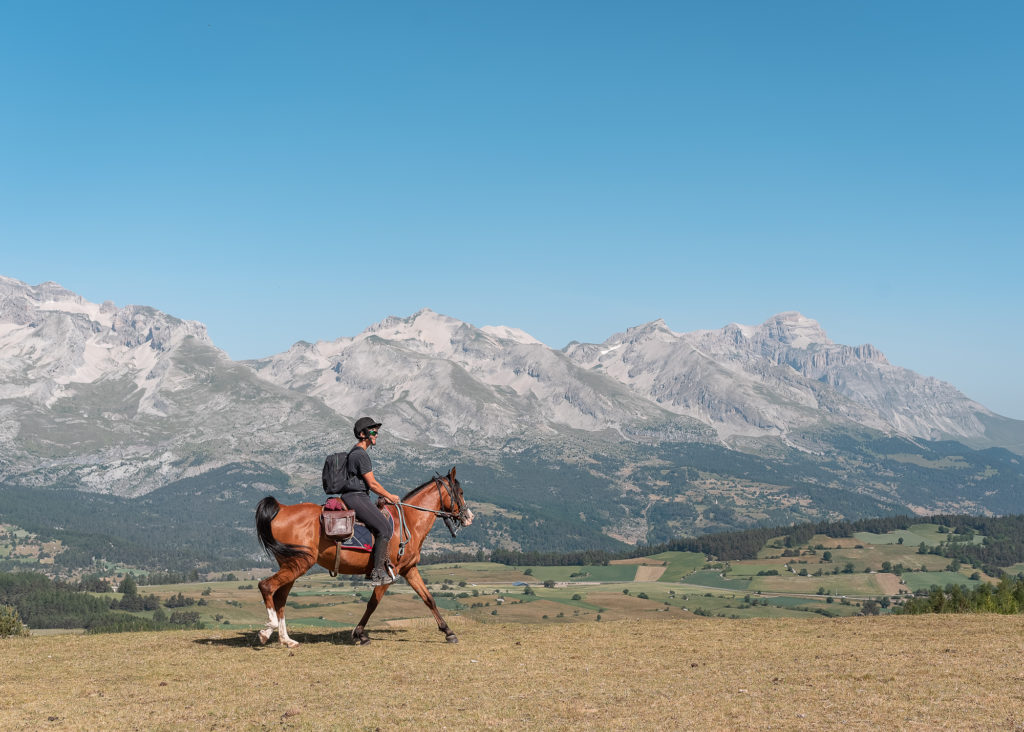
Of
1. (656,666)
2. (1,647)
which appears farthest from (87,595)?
(656,666)

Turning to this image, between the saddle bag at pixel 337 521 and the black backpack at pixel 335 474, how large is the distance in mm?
492

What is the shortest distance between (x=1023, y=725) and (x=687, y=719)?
6.62m

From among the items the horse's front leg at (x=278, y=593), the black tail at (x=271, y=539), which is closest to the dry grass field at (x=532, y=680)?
the horse's front leg at (x=278, y=593)

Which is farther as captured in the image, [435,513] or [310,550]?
[435,513]

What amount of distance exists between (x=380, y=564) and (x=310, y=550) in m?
2.31

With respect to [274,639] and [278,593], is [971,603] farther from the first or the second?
[278,593]

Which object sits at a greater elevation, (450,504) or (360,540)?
(450,504)

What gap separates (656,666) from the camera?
22.8 m

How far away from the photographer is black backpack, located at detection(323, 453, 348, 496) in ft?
85.7

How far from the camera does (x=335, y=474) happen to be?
2617 centimetres

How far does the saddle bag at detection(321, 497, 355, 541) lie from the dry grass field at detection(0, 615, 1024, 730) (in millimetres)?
3611

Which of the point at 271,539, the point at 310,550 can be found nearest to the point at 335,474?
the point at 310,550

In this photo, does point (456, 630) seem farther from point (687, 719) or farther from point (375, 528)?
point (687, 719)

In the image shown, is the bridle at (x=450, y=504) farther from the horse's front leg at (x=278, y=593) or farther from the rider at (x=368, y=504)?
the horse's front leg at (x=278, y=593)
